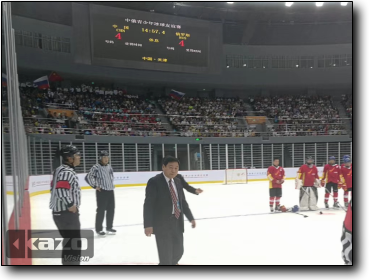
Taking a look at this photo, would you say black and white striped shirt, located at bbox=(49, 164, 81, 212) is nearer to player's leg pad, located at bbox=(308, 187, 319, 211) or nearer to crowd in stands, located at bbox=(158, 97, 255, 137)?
player's leg pad, located at bbox=(308, 187, 319, 211)

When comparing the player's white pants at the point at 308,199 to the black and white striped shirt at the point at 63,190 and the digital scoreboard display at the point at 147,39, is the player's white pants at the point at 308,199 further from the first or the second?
the digital scoreboard display at the point at 147,39

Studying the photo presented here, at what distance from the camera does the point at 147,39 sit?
56.4 feet

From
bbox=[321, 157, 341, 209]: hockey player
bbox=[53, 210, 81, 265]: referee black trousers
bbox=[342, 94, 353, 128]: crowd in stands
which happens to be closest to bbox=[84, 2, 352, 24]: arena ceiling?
bbox=[342, 94, 353, 128]: crowd in stands

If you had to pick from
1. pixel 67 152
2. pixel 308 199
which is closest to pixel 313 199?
pixel 308 199

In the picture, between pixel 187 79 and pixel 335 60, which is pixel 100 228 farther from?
pixel 335 60

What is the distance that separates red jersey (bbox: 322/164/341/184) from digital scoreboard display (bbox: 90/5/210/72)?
10.9 metres

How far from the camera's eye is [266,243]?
538cm

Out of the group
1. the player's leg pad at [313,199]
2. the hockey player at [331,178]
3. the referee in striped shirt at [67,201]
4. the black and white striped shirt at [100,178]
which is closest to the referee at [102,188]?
the black and white striped shirt at [100,178]

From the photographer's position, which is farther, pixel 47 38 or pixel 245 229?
pixel 47 38

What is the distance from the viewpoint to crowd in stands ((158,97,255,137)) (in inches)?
917

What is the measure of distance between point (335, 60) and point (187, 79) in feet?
45.0

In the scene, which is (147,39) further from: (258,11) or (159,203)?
(159,203)

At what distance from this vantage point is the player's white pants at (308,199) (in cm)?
870
